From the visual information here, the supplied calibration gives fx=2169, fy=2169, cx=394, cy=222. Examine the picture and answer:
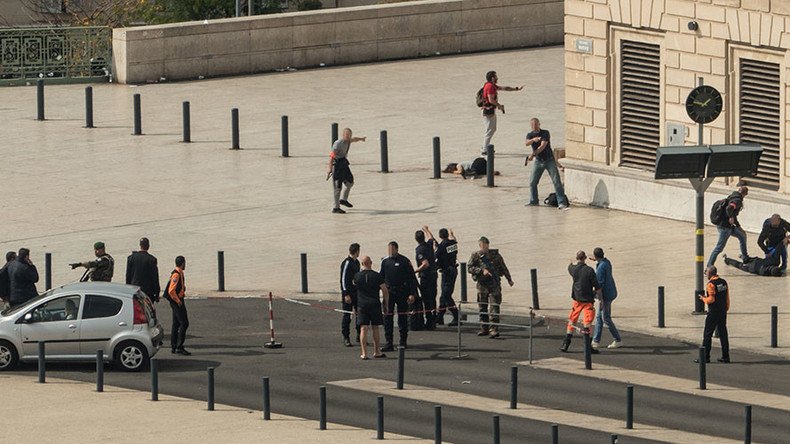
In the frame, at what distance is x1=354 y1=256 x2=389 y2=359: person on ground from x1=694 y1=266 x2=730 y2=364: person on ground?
436cm

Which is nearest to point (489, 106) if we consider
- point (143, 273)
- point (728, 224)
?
point (728, 224)

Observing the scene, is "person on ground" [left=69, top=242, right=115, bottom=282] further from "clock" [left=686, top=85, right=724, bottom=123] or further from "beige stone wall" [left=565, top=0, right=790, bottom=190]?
"beige stone wall" [left=565, top=0, right=790, bottom=190]

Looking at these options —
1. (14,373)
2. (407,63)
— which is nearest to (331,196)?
(14,373)

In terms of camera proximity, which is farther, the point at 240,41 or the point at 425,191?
the point at 240,41

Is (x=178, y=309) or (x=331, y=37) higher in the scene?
(x=331, y=37)

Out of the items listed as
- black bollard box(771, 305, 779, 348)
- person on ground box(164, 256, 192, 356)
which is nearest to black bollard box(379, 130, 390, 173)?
person on ground box(164, 256, 192, 356)

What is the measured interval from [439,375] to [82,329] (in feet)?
15.8

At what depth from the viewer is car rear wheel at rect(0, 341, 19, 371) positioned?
29.2m

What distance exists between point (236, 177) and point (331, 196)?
2.68 meters

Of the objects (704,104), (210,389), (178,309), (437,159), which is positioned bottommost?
(210,389)

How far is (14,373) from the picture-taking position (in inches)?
1150

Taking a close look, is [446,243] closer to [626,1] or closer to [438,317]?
[438,317]

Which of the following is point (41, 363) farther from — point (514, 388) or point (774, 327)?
point (774, 327)

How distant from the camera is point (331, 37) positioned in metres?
56.2
